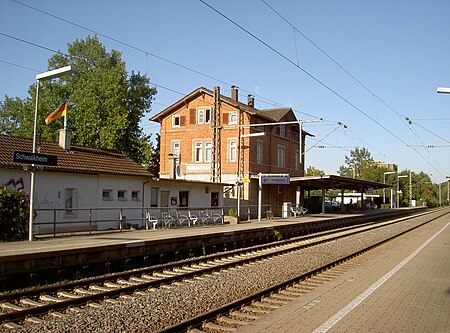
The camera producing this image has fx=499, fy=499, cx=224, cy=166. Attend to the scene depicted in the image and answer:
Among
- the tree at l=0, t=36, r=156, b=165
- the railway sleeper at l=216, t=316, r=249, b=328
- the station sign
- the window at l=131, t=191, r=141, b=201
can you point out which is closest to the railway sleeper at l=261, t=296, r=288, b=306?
the railway sleeper at l=216, t=316, r=249, b=328

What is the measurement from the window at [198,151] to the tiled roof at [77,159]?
1538 centimetres

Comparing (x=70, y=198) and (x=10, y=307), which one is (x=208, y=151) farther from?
(x=10, y=307)

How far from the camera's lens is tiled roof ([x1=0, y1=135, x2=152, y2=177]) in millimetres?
20484

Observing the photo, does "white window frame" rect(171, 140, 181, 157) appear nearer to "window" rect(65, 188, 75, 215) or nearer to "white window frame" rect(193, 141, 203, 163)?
"white window frame" rect(193, 141, 203, 163)

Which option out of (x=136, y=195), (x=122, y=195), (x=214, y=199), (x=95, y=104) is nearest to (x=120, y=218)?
(x=122, y=195)

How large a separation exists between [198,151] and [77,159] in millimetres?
20222

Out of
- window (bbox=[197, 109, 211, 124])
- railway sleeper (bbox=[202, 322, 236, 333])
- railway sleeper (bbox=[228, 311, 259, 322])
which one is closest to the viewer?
railway sleeper (bbox=[202, 322, 236, 333])

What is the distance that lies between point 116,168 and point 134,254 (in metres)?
10.7

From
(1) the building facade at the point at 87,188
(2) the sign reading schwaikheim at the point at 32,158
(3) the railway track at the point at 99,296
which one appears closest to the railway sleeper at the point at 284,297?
(3) the railway track at the point at 99,296

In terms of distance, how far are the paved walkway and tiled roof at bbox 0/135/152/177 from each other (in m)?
13.3

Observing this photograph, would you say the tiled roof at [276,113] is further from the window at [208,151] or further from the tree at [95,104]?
the tree at [95,104]

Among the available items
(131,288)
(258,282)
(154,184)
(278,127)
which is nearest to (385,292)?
(258,282)

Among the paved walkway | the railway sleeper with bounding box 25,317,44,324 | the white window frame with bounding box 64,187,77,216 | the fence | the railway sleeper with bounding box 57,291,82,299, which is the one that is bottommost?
the railway sleeper with bounding box 25,317,44,324

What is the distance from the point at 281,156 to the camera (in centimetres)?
4625
